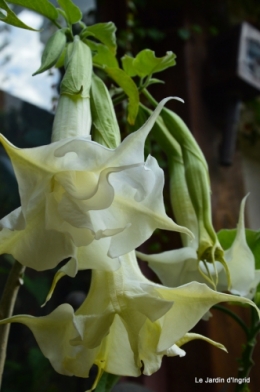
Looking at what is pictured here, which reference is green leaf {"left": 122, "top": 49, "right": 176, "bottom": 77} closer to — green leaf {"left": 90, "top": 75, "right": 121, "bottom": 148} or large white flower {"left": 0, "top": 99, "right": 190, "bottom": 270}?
green leaf {"left": 90, "top": 75, "right": 121, "bottom": 148}

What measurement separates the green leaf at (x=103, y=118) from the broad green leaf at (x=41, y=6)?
0.28 ft

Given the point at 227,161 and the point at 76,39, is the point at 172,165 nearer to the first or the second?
the point at 76,39

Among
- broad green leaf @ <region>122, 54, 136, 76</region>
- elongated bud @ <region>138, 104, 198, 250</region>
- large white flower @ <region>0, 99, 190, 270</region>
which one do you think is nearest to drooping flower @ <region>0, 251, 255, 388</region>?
large white flower @ <region>0, 99, 190, 270</region>

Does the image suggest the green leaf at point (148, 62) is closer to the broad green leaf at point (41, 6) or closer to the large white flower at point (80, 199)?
the broad green leaf at point (41, 6)

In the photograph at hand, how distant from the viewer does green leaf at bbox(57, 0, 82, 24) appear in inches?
18.0

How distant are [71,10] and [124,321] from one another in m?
0.34

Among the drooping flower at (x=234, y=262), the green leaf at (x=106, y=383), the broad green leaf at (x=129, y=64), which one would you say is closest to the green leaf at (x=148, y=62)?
the broad green leaf at (x=129, y=64)

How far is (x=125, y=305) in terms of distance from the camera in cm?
29

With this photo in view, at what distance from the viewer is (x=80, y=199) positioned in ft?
0.89

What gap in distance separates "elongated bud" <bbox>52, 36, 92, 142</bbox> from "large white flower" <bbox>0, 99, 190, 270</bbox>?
0.07 m

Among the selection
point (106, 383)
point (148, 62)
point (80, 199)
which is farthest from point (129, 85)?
point (106, 383)

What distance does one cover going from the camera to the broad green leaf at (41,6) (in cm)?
43

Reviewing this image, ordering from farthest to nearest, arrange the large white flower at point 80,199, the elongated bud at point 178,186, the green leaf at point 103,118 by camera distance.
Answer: the elongated bud at point 178,186 < the green leaf at point 103,118 < the large white flower at point 80,199

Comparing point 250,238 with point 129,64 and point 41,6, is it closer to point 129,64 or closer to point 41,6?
point 129,64
